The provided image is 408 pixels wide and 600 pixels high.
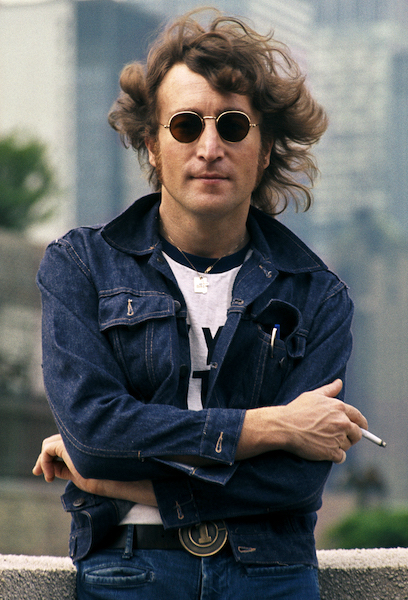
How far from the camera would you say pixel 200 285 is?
2500 millimetres

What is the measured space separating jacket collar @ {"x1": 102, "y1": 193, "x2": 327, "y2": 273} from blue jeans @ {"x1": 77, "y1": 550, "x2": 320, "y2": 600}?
35.1 inches

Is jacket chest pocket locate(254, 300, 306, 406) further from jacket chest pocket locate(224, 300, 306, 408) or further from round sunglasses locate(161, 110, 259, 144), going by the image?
round sunglasses locate(161, 110, 259, 144)

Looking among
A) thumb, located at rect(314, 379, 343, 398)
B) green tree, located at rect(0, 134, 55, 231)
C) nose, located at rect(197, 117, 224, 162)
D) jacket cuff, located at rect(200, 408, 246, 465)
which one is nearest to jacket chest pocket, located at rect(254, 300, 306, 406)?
thumb, located at rect(314, 379, 343, 398)

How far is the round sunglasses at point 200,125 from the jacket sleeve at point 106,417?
0.61 metres

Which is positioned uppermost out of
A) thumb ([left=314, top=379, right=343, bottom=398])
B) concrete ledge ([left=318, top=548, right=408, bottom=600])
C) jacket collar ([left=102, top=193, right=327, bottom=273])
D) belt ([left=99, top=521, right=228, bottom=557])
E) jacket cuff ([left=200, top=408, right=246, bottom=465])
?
jacket collar ([left=102, top=193, right=327, bottom=273])

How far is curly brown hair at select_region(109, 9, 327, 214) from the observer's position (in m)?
2.52

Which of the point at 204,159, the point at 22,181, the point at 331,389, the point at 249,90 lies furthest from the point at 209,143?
the point at 22,181

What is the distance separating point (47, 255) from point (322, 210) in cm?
4186

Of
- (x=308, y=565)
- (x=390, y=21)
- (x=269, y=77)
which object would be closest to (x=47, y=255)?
(x=269, y=77)

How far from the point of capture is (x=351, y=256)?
42.5 m

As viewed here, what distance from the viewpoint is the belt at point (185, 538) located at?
216 cm

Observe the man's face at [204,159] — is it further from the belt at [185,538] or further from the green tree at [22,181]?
the green tree at [22,181]

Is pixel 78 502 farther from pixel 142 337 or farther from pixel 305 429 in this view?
pixel 305 429

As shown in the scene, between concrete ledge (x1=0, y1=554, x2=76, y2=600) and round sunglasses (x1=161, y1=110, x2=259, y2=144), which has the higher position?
round sunglasses (x1=161, y1=110, x2=259, y2=144)
